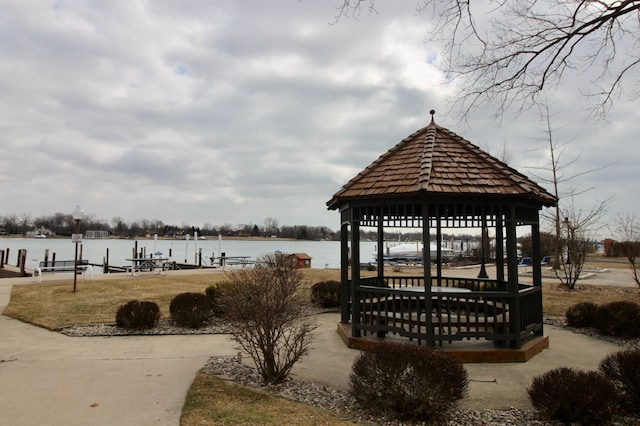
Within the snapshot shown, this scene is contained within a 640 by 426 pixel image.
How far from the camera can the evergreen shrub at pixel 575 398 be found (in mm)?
4613

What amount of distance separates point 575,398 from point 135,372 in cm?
594

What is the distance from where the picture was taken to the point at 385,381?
504cm

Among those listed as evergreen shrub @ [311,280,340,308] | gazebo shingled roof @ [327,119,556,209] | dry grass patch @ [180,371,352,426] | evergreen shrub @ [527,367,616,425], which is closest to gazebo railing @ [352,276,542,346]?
gazebo shingled roof @ [327,119,556,209]

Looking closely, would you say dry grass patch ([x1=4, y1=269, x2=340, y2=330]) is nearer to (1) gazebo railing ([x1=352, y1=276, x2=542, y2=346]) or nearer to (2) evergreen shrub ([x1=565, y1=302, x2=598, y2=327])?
(1) gazebo railing ([x1=352, y1=276, x2=542, y2=346])

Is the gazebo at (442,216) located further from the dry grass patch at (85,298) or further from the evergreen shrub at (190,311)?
the dry grass patch at (85,298)

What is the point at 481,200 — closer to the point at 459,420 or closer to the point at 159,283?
the point at 459,420

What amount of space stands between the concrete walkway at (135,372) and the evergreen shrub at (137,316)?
23.8 inches

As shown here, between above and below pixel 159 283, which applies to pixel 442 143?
above

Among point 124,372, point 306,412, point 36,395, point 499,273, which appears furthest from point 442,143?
point 36,395

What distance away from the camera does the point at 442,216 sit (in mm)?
8852

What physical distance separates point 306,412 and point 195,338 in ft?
16.4

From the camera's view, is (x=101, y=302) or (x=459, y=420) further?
(x=101, y=302)

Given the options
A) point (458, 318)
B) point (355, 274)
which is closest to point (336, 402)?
point (458, 318)

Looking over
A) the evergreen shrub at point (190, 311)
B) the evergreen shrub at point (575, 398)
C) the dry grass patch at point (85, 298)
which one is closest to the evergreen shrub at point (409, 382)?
the evergreen shrub at point (575, 398)
